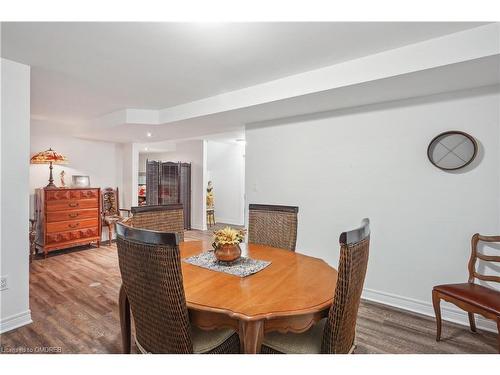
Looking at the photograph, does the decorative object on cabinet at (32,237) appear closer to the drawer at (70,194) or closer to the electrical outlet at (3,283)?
the drawer at (70,194)

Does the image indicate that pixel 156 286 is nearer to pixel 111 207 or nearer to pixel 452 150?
pixel 452 150

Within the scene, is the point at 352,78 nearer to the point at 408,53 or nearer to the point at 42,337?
the point at 408,53

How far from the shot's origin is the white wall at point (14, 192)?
7.09ft

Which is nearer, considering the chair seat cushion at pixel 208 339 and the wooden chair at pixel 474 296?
the chair seat cushion at pixel 208 339

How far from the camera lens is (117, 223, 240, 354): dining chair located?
1111mm

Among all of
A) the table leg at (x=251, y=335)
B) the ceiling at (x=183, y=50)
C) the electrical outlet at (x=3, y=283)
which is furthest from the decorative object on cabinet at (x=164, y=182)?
the table leg at (x=251, y=335)

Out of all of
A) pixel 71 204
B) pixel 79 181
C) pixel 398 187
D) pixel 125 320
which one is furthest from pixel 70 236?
pixel 398 187

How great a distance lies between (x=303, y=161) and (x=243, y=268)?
2.05 metres

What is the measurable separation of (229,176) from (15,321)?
5714 mm

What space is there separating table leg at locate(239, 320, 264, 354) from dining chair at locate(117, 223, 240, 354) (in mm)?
241

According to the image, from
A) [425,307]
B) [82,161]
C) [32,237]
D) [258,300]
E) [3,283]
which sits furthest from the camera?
[82,161]

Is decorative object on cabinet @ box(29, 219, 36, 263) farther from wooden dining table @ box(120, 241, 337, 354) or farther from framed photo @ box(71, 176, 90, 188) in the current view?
wooden dining table @ box(120, 241, 337, 354)

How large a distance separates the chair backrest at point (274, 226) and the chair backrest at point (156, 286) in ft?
4.39

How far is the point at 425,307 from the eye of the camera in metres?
2.59
